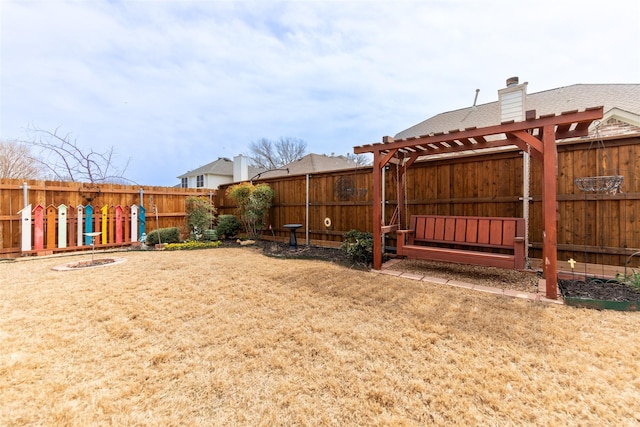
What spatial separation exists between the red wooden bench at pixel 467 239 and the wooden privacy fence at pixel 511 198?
0.50m

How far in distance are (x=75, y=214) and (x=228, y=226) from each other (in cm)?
395

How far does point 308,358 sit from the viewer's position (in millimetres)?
2047

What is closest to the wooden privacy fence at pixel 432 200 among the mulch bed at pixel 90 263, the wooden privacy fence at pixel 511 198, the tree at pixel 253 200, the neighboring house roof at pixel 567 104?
the wooden privacy fence at pixel 511 198

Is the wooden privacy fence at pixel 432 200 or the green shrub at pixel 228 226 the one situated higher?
the wooden privacy fence at pixel 432 200

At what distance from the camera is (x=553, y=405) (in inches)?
61.2

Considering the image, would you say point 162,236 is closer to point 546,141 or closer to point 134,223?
point 134,223

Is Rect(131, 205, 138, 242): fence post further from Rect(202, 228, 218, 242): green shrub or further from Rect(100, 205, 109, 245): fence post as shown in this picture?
Rect(202, 228, 218, 242): green shrub

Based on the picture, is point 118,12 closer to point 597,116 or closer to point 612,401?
point 597,116

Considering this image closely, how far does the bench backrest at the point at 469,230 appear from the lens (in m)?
4.06

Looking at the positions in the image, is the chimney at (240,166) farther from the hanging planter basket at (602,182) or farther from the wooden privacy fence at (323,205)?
→ the hanging planter basket at (602,182)


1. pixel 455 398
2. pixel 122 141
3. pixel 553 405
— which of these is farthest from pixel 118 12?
pixel 553 405

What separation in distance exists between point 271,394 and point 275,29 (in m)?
6.98

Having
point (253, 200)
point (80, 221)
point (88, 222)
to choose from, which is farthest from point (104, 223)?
point (253, 200)

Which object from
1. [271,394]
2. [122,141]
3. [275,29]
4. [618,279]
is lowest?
[271,394]
